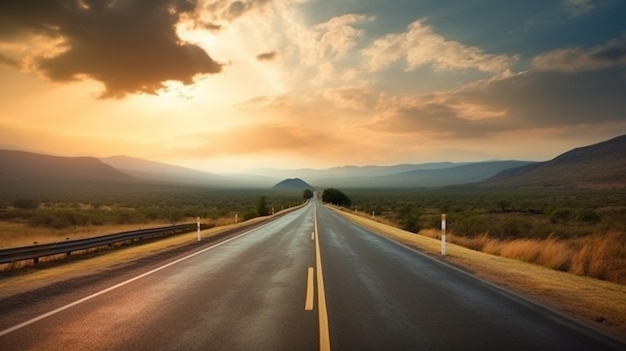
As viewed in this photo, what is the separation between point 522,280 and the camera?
31.4 feet

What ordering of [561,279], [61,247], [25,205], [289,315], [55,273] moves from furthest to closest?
[25,205]
[61,247]
[55,273]
[561,279]
[289,315]

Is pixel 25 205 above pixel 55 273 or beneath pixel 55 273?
above

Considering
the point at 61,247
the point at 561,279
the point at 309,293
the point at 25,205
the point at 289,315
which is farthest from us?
the point at 25,205

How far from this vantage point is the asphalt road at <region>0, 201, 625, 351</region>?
523 cm

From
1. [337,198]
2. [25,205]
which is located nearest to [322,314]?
[25,205]

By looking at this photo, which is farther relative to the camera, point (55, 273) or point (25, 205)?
point (25, 205)

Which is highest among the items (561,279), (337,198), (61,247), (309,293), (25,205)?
(25,205)

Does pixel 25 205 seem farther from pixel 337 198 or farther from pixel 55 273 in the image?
pixel 337 198

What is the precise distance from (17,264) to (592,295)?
15679 mm

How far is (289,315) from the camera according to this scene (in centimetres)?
647

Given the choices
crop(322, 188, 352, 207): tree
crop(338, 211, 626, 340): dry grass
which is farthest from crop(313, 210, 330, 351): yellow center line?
crop(322, 188, 352, 207): tree

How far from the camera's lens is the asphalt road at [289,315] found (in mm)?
5230

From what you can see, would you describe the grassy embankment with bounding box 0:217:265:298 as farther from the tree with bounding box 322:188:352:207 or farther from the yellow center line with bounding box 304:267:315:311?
the tree with bounding box 322:188:352:207

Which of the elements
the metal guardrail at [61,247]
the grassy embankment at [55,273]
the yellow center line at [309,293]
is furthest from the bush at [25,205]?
the yellow center line at [309,293]
